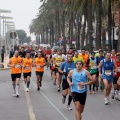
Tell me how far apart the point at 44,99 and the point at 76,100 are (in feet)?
19.5

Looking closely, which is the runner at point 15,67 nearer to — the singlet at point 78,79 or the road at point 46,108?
the road at point 46,108

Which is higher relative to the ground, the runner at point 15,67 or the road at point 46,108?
the runner at point 15,67

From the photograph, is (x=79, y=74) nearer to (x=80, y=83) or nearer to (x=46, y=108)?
(x=80, y=83)

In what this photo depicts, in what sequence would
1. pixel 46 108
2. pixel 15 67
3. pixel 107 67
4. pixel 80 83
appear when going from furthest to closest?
pixel 15 67 → pixel 107 67 → pixel 46 108 → pixel 80 83

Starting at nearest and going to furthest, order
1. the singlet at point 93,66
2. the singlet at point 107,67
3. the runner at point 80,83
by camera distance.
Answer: the runner at point 80,83, the singlet at point 107,67, the singlet at point 93,66

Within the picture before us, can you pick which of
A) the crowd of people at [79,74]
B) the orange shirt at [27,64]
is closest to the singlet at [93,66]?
the crowd of people at [79,74]

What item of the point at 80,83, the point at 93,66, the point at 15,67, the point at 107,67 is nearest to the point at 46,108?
the point at 107,67

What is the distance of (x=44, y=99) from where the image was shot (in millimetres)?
15938

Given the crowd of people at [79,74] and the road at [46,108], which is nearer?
the crowd of people at [79,74]

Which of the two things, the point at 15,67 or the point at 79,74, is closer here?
the point at 79,74

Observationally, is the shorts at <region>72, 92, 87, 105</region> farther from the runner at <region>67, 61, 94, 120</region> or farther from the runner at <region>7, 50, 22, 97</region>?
the runner at <region>7, 50, 22, 97</region>

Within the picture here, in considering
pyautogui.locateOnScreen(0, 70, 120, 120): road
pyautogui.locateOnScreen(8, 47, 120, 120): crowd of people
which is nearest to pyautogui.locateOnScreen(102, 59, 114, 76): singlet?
pyautogui.locateOnScreen(8, 47, 120, 120): crowd of people

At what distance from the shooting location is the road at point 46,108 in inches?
469

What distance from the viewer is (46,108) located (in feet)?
44.5
